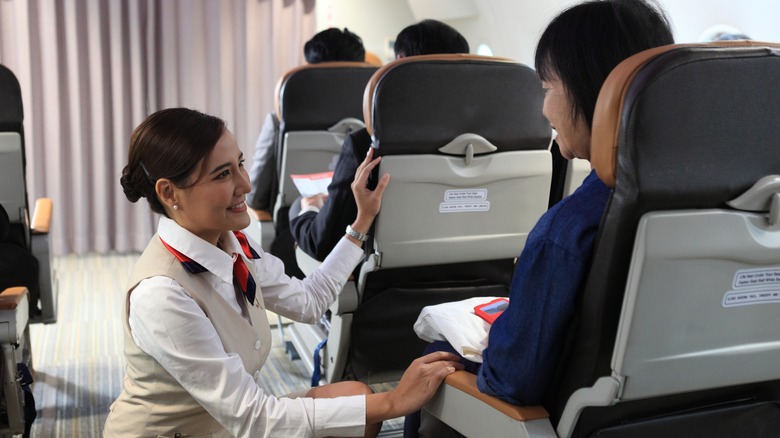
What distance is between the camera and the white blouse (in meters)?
1.48

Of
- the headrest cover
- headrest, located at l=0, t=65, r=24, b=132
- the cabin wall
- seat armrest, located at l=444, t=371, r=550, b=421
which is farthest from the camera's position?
the cabin wall

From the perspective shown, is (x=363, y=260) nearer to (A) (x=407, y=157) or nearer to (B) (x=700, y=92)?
(A) (x=407, y=157)

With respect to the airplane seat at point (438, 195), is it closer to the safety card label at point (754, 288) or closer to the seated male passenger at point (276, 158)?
the seated male passenger at point (276, 158)

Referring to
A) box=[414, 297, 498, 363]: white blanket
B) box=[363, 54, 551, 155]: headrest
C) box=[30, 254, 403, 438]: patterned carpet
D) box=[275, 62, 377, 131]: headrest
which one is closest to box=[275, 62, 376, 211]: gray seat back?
box=[275, 62, 377, 131]: headrest

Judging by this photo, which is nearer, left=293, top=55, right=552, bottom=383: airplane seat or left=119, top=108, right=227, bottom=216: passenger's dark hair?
left=119, top=108, right=227, bottom=216: passenger's dark hair

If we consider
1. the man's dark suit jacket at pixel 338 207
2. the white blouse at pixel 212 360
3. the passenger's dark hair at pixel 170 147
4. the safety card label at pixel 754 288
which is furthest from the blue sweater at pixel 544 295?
the man's dark suit jacket at pixel 338 207

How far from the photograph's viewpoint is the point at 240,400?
59.4 inches

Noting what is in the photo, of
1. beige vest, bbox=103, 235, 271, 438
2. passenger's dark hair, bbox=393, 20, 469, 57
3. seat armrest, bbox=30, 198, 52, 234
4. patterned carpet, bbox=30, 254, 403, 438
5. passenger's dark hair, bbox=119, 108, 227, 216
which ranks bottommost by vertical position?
patterned carpet, bbox=30, 254, 403, 438

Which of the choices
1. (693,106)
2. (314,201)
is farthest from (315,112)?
(693,106)

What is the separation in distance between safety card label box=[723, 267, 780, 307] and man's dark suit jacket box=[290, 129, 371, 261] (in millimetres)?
1286

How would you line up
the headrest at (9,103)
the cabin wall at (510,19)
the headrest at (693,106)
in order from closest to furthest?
the headrest at (693,106), the headrest at (9,103), the cabin wall at (510,19)

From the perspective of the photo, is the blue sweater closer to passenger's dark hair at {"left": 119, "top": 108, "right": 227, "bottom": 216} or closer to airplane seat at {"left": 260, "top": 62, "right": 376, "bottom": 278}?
passenger's dark hair at {"left": 119, "top": 108, "right": 227, "bottom": 216}

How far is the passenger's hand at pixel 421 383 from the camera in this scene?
158 centimetres

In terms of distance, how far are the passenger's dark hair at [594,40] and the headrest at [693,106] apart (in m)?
0.18
